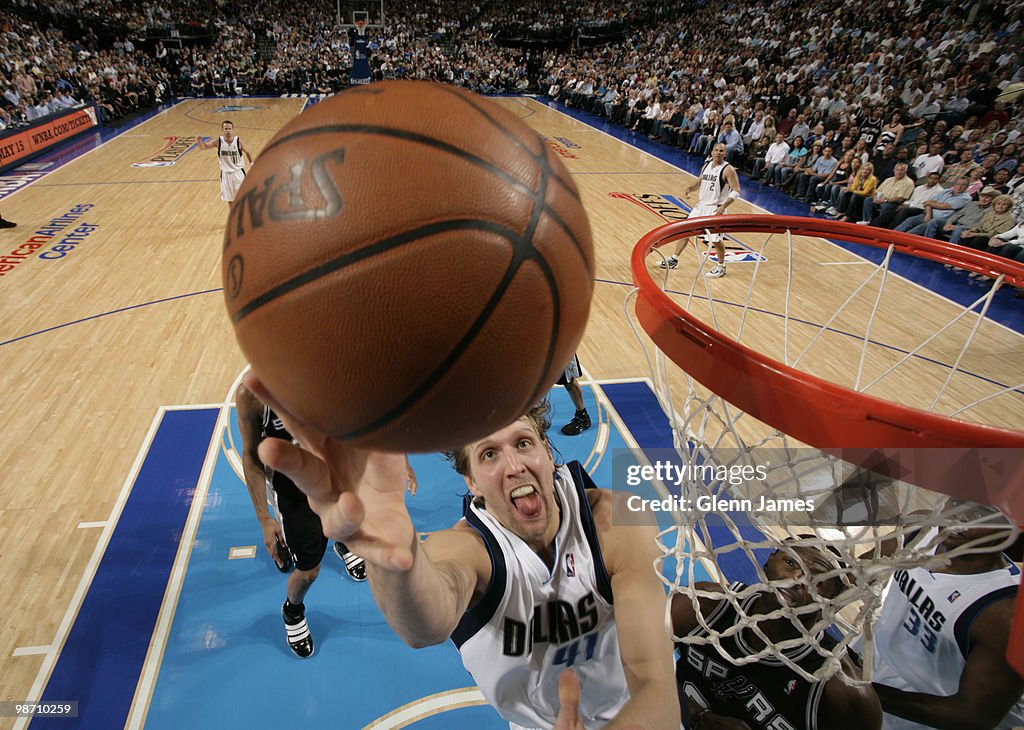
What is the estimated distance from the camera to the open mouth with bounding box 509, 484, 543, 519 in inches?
74.7

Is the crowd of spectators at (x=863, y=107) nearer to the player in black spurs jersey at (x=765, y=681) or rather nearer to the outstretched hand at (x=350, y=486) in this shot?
the player in black spurs jersey at (x=765, y=681)

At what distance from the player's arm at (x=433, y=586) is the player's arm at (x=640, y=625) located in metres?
0.38

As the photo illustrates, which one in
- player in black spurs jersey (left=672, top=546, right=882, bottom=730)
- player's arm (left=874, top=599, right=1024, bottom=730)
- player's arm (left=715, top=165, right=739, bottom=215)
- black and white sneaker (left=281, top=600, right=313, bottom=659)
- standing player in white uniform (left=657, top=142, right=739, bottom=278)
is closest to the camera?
player's arm (left=874, top=599, right=1024, bottom=730)

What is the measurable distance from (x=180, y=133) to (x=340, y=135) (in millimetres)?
16068

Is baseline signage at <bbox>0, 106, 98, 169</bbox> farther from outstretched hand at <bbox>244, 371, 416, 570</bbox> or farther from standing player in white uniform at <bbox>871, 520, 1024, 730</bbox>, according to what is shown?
standing player in white uniform at <bbox>871, 520, 1024, 730</bbox>

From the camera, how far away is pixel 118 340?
5.60 m

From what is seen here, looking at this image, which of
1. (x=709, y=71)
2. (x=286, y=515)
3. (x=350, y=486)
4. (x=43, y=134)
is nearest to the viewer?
(x=350, y=486)

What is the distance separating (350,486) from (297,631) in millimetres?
2038

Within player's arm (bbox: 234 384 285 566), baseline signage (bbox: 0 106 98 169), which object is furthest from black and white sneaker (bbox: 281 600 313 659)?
baseline signage (bbox: 0 106 98 169)

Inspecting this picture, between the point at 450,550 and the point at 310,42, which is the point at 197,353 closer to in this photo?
the point at 450,550

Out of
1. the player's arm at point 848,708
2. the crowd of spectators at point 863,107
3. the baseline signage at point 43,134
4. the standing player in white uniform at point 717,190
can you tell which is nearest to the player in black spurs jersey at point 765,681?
the player's arm at point 848,708

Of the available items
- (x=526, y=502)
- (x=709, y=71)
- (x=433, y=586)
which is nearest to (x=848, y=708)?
(x=526, y=502)

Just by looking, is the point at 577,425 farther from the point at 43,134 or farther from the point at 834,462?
the point at 43,134

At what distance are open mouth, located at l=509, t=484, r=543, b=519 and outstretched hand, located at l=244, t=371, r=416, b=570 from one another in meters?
0.58
